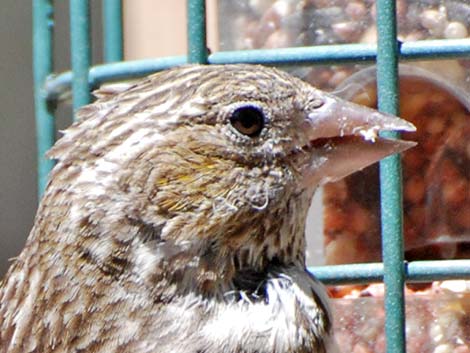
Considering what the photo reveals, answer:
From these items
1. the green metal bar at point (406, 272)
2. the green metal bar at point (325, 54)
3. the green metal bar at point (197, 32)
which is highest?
the green metal bar at point (197, 32)

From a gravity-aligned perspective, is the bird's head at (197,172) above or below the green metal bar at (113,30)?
below

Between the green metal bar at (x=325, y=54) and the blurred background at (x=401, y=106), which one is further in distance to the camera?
the blurred background at (x=401, y=106)

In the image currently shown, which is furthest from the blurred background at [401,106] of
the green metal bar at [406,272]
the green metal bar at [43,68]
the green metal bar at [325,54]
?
the green metal bar at [43,68]

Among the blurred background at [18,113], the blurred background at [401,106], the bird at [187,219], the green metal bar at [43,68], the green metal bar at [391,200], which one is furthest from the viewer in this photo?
the blurred background at [18,113]

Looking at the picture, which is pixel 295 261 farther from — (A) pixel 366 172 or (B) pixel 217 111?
(A) pixel 366 172

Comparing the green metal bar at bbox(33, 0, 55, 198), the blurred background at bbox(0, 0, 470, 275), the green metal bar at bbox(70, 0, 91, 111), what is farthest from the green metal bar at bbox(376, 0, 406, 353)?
the green metal bar at bbox(33, 0, 55, 198)

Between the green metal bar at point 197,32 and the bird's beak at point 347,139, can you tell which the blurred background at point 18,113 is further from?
the bird's beak at point 347,139

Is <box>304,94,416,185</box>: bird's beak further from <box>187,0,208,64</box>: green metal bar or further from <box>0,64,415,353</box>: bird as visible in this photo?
<box>187,0,208,64</box>: green metal bar
